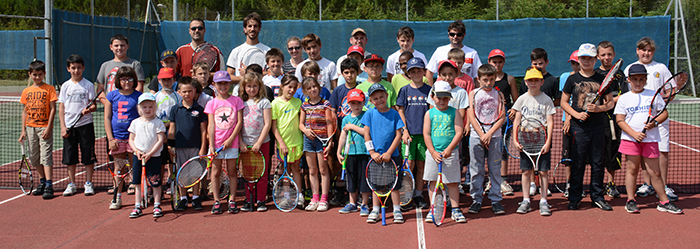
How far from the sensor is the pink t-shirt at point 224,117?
5.38 meters

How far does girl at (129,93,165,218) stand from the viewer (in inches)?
211

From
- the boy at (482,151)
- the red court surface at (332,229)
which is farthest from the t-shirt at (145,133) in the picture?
the boy at (482,151)

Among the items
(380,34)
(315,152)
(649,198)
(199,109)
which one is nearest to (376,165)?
(315,152)

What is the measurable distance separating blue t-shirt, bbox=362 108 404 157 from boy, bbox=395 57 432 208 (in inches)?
12.0

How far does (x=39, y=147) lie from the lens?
6.31 meters

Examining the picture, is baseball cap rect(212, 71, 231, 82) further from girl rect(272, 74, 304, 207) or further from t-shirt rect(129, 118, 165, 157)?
t-shirt rect(129, 118, 165, 157)

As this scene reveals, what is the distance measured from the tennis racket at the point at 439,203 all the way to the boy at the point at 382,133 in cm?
32

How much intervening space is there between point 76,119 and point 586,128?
5459mm

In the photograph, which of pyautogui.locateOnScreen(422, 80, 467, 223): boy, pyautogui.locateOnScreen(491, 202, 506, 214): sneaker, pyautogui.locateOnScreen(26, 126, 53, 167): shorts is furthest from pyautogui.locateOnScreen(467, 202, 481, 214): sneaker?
pyautogui.locateOnScreen(26, 126, 53, 167): shorts

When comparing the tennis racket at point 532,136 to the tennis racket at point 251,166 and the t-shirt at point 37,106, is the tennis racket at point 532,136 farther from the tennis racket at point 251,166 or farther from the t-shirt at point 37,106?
the t-shirt at point 37,106

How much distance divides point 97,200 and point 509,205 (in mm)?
4407

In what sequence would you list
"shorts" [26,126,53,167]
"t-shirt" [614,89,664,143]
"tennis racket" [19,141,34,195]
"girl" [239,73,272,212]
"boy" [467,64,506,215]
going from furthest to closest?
"shorts" [26,126,53,167] < "tennis racket" [19,141,34,195] < "girl" [239,73,272,212] < "boy" [467,64,506,215] < "t-shirt" [614,89,664,143]

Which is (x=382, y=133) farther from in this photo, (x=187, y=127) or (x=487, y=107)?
(x=187, y=127)

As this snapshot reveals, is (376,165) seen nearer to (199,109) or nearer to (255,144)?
(255,144)
